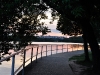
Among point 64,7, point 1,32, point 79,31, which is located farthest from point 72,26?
point 64,7

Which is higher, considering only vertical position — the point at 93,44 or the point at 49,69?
the point at 93,44

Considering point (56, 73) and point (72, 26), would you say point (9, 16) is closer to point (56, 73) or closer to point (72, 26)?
point (56, 73)

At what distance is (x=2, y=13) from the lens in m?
9.94

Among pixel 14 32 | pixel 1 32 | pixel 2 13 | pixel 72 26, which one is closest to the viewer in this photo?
pixel 2 13

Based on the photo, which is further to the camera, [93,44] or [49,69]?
[49,69]

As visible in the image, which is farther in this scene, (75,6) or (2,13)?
(2,13)

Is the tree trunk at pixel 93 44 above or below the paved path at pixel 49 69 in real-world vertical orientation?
above

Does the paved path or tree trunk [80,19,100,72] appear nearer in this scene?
the paved path

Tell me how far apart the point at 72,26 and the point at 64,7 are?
12.5 metres

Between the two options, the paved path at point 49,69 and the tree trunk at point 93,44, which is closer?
the paved path at point 49,69

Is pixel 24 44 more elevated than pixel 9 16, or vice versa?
pixel 9 16

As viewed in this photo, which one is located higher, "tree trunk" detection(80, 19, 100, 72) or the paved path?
"tree trunk" detection(80, 19, 100, 72)

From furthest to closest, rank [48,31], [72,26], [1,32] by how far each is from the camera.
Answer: [72,26] → [48,31] → [1,32]

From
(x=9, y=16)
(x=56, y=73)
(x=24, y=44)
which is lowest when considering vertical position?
(x=56, y=73)
